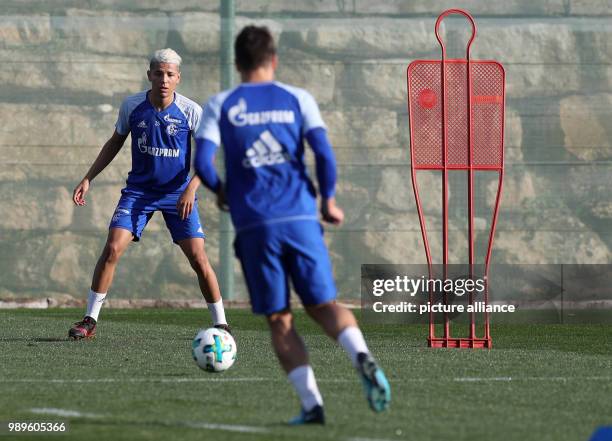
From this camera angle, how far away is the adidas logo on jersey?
5848mm

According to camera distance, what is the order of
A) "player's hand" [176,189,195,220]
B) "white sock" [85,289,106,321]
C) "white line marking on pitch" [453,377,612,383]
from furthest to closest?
"white sock" [85,289,106,321] < "player's hand" [176,189,195,220] < "white line marking on pitch" [453,377,612,383]

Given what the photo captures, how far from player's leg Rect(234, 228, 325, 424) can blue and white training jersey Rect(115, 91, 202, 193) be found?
163 inches

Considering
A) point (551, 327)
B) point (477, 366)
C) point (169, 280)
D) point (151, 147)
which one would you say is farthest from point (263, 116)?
point (169, 280)

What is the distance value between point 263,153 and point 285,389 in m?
1.65

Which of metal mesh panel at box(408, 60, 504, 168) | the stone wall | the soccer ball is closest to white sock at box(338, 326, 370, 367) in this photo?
the soccer ball

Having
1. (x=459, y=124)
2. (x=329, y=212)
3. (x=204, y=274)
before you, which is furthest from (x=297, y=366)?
(x=459, y=124)

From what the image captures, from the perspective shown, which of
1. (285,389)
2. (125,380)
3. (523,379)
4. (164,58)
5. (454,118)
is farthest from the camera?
(454,118)

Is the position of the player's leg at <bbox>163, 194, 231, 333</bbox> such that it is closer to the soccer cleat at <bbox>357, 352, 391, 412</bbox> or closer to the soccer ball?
the soccer ball

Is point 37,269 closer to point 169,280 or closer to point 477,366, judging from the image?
point 169,280

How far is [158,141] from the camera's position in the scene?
32.6 ft

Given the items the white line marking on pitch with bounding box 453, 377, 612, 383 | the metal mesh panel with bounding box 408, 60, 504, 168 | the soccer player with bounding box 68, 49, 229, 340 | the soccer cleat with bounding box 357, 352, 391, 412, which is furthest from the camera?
the metal mesh panel with bounding box 408, 60, 504, 168

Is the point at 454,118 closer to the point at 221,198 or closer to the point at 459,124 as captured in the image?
the point at 459,124

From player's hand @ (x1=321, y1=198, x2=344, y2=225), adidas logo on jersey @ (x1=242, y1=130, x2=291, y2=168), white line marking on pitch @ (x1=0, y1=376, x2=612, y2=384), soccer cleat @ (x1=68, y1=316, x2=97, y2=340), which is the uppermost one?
adidas logo on jersey @ (x1=242, y1=130, x2=291, y2=168)

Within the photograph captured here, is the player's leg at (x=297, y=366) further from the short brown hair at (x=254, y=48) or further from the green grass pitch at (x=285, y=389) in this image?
the short brown hair at (x=254, y=48)
